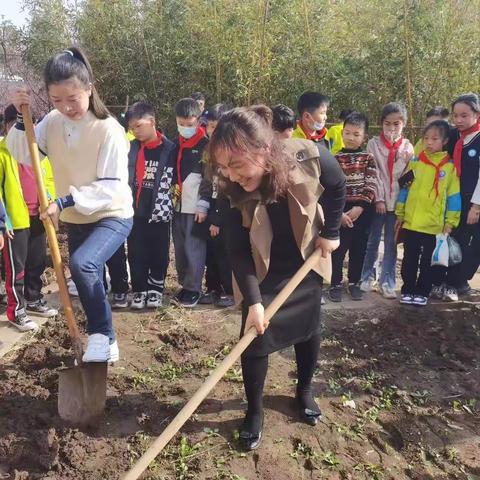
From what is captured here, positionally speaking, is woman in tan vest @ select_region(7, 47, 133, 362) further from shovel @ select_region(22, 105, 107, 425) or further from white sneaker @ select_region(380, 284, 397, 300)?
white sneaker @ select_region(380, 284, 397, 300)

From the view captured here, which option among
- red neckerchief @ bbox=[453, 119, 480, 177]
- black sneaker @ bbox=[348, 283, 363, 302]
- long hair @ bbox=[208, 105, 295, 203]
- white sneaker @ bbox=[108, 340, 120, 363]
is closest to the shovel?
white sneaker @ bbox=[108, 340, 120, 363]

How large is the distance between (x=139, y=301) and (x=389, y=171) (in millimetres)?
2522

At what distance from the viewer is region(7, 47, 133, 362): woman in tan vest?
2770 mm

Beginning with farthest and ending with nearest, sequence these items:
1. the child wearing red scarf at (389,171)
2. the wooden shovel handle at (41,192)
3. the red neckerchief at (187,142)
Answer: the child wearing red scarf at (389,171)
the red neckerchief at (187,142)
the wooden shovel handle at (41,192)

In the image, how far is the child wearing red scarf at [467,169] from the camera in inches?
176

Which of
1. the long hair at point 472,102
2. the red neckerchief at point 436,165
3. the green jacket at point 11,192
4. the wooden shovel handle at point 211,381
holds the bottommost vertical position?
the wooden shovel handle at point 211,381

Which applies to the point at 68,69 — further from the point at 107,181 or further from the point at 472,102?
the point at 472,102

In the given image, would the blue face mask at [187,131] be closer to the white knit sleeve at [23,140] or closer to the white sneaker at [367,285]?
the white knit sleeve at [23,140]

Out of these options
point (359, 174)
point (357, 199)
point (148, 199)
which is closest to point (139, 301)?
point (148, 199)

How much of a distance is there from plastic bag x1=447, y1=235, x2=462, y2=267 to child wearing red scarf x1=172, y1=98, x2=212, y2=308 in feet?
6.95

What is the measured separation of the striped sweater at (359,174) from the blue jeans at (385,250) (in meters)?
0.34

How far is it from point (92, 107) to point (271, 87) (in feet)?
19.6

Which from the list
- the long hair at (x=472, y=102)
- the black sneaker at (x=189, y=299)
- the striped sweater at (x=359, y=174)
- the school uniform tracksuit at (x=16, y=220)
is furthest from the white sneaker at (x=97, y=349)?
the long hair at (x=472, y=102)

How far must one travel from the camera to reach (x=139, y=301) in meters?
4.46
